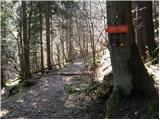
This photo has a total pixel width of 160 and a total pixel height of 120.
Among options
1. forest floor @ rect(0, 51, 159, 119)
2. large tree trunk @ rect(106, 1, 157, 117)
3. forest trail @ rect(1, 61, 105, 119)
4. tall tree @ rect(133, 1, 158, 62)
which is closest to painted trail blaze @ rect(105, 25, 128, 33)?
large tree trunk @ rect(106, 1, 157, 117)

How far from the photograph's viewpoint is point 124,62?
762cm

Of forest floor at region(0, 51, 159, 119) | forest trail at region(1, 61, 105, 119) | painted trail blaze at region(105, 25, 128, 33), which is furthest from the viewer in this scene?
forest trail at region(1, 61, 105, 119)

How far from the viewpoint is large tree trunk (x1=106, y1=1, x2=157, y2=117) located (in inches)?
299

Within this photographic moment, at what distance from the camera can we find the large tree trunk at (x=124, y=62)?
7605 millimetres

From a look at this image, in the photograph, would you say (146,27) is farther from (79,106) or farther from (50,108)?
(50,108)

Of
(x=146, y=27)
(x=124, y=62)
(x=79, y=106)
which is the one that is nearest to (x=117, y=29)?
(x=124, y=62)

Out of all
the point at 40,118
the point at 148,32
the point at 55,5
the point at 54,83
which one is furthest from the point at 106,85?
the point at 55,5

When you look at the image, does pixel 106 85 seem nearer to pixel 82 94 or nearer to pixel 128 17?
pixel 82 94

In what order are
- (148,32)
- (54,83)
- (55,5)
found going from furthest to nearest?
(55,5) < (54,83) < (148,32)

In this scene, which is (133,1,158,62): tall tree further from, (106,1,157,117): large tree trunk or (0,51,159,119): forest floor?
(106,1,157,117): large tree trunk

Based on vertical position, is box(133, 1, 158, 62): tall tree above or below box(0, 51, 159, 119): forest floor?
above

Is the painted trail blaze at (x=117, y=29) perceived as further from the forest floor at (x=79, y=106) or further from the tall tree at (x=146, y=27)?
the tall tree at (x=146, y=27)

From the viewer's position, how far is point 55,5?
79.6ft

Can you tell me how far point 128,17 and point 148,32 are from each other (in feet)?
15.7
